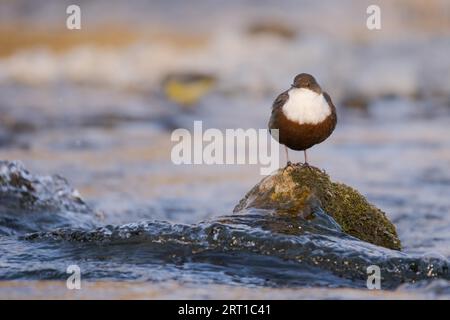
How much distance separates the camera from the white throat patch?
6566mm

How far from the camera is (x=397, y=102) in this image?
1888 cm

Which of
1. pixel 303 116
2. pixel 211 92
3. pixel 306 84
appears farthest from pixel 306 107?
pixel 211 92

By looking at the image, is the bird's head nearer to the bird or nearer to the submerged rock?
the bird

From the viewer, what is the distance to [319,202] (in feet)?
21.7

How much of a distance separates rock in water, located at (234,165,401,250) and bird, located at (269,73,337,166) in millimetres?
235

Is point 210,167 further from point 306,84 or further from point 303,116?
point 303,116

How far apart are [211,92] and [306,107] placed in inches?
487

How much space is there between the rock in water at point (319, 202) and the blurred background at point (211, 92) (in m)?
1.66

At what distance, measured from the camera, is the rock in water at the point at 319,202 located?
21.7ft

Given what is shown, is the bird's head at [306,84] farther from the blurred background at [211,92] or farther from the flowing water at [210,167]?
the blurred background at [211,92]

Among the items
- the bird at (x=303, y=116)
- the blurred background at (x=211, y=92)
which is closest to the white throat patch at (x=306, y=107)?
the bird at (x=303, y=116)

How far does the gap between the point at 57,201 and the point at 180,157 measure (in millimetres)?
4278

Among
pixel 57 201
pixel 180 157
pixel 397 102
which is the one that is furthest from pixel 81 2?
pixel 57 201

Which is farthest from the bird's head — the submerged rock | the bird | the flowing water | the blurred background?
the submerged rock
